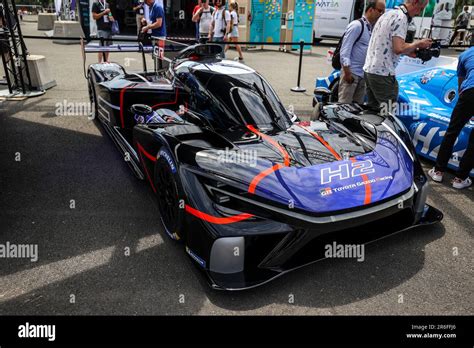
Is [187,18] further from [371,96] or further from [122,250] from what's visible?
[122,250]

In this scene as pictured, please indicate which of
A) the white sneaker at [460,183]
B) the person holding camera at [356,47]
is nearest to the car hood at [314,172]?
the white sneaker at [460,183]

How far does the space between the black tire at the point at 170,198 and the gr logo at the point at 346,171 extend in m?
0.96

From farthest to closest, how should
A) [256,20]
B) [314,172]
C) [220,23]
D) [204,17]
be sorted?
[256,20] → [204,17] → [220,23] → [314,172]

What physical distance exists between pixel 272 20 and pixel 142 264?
44.2 feet

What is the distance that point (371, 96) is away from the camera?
4332 millimetres

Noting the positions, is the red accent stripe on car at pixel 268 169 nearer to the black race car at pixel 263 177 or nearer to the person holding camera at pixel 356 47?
the black race car at pixel 263 177

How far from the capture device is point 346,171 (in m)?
2.55

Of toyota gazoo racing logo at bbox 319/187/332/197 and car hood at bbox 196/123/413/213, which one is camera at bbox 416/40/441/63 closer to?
car hood at bbox 196/123/413/213

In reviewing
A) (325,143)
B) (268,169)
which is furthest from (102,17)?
(268,169)

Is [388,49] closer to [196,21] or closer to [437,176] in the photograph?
[437,176]

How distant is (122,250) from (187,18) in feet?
61.9

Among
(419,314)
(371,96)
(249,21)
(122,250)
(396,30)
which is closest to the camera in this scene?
(419,314)
